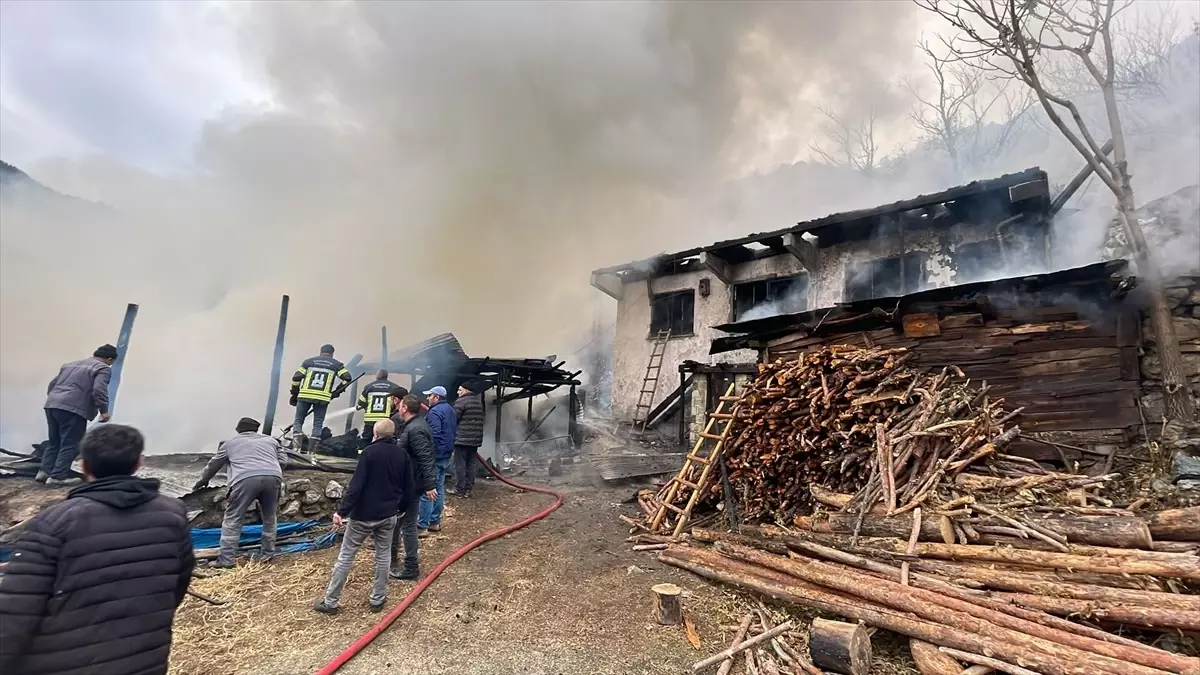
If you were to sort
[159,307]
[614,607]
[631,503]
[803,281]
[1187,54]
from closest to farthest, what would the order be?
1. [614,607]
2. [631,503]
3. [1187,54]
4. [803,281]
5. [159,307]

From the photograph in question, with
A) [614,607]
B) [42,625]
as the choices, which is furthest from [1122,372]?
[42,625]

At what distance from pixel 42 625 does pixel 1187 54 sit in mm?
18994

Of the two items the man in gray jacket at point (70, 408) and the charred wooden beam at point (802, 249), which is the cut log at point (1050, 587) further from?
the man in gray jacket at point (70, 408)

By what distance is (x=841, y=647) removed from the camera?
3826 mm

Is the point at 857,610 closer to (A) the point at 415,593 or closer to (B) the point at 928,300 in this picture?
(A) the point at 415,593

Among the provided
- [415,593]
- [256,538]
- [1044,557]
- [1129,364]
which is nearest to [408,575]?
[415,593]

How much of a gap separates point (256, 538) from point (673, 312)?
1232 cm

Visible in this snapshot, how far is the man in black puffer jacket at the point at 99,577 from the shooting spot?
2.10 metres

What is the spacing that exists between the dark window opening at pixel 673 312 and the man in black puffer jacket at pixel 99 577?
1412cm

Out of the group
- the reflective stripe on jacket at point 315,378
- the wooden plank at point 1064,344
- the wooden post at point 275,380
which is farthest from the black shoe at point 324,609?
the wooden plank at point 1064,344

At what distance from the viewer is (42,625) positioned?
6.98 ft

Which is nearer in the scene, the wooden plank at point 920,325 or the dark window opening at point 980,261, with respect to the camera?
the wooden plank at point 920,325

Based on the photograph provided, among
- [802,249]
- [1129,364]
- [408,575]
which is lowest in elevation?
[408,575]

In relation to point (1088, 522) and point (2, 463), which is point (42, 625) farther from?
point (2, 463)
